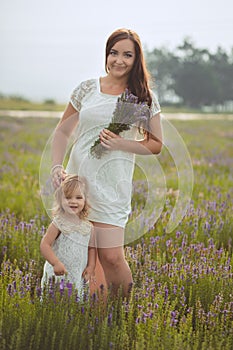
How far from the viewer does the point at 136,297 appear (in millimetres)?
3447

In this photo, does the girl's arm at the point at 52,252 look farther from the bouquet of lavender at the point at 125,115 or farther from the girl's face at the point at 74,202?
the bouquet of lavender at the point at 125,115

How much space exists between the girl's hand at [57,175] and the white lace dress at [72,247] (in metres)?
0.22

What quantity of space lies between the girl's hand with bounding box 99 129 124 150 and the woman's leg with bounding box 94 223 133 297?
1.70 ft

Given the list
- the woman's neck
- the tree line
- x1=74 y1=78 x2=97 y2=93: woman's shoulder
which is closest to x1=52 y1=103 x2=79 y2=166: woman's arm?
x1=74 y1=78 x2=97 y2=93: woman's shoulder

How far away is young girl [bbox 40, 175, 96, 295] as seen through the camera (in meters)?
3.39

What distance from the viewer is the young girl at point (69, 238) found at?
3.39 meters

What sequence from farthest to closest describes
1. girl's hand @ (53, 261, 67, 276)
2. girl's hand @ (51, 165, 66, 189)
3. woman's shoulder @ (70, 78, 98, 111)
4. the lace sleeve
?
woman's shoulder @ (70, 78, 98, 111), the lace sleeve, girl's hand @ (51, 165, 66, 189), girl's hand @ (53, 261, 67, 276)

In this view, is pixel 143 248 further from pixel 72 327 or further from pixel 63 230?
pixel 72 327

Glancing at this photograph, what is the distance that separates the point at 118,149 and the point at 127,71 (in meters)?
0.53

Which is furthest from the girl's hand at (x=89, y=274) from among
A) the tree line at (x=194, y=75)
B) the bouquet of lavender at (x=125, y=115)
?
the tree line at (x=194, y=75)

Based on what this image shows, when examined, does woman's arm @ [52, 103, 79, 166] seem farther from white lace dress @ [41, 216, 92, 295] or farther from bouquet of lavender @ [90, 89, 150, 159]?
white lace dress @ [41, 216, 92, 295]

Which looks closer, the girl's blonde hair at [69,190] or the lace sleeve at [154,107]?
the girl's blonde hair at [69,190]

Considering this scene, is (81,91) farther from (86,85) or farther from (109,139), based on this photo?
(109,139)

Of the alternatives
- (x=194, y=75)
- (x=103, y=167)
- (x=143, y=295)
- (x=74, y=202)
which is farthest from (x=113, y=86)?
(x=194, y=75)
